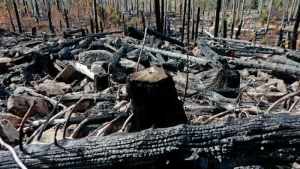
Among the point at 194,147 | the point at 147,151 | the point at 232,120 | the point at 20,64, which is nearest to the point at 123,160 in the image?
the point at 147,151

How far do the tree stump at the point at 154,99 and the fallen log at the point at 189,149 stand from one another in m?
0.25

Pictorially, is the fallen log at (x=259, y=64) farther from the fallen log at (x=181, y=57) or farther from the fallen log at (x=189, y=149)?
the fallen log at (x=189, y=149)

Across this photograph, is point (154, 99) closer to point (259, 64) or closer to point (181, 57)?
point (259, 64)

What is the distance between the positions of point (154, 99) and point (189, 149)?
0.43 meters

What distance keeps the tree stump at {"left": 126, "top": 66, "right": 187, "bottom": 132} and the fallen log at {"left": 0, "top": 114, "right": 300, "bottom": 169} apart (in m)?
0.25

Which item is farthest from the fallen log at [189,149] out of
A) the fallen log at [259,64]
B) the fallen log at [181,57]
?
the fallen log at [259,64]

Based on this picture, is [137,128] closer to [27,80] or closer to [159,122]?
[159,122]

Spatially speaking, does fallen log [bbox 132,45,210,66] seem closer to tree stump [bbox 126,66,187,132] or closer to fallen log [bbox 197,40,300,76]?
fallen log [bbox 197,40,300,76]

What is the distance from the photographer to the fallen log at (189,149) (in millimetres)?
1351

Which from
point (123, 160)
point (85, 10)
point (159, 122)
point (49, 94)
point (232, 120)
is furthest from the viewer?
point (85, 10)

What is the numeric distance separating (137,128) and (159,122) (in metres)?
0.18

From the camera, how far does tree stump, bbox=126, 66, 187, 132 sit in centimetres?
165

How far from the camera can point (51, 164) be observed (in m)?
1.42

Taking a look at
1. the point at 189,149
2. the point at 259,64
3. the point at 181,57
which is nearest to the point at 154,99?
the point at 189,149
